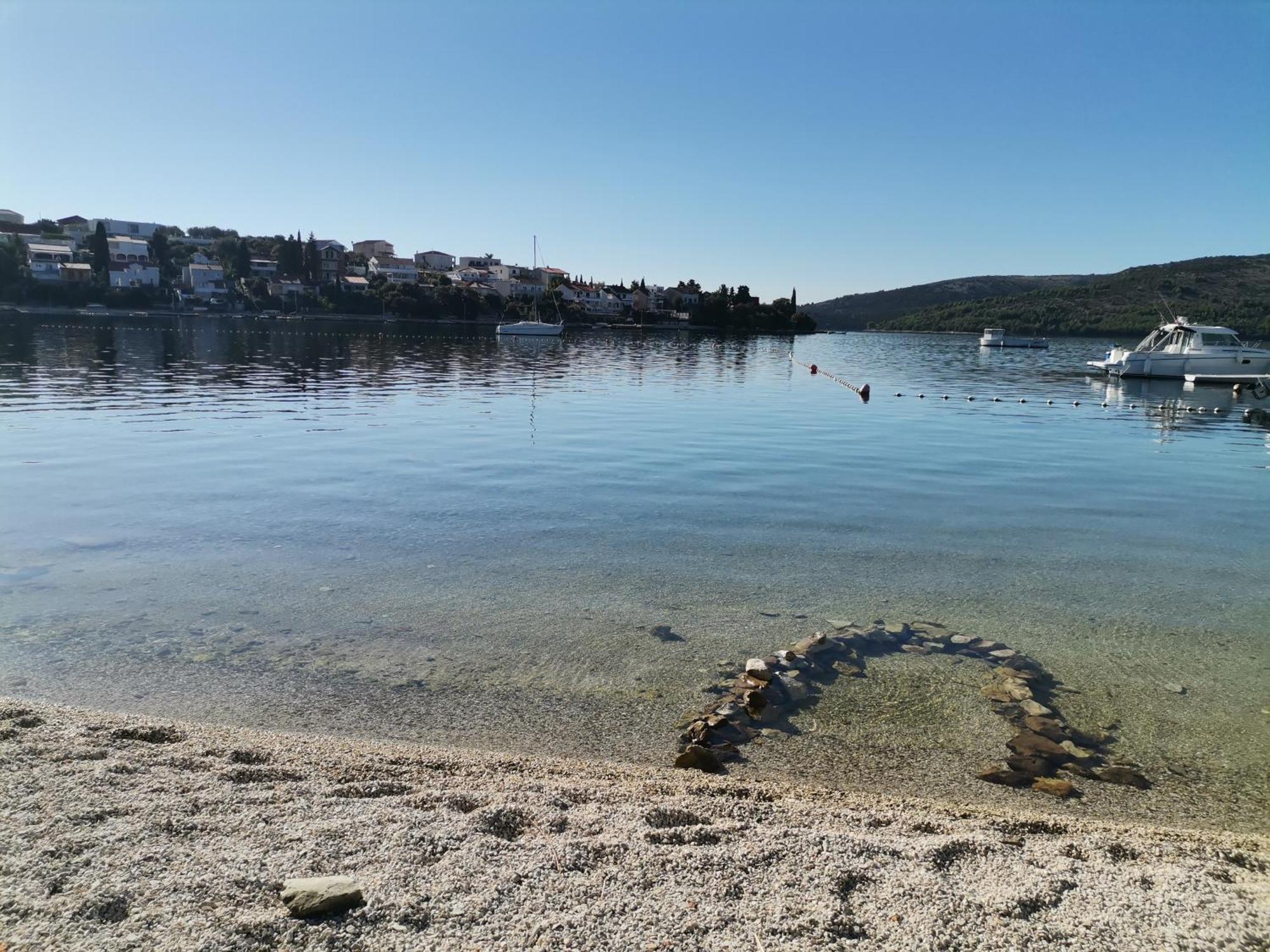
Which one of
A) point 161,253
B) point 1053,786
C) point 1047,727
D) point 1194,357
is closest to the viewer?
point 1053,786

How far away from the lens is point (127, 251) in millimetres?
148125

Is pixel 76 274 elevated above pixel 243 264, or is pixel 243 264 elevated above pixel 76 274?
pixel 243 264

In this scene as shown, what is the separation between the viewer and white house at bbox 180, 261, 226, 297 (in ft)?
474

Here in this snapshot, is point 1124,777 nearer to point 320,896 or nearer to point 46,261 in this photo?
point 320,896

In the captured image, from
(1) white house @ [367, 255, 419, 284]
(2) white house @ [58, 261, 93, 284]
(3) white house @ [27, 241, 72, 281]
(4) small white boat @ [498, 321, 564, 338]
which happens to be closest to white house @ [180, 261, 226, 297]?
(2) white house @ [58, 261, 93, 284]

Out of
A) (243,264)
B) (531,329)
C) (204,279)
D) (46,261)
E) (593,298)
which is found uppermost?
(243,264)

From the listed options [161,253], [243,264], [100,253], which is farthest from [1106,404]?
[161,253]

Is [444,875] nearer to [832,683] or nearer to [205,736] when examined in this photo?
[205,736]

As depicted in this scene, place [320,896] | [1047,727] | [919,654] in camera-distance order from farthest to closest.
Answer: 1. [919,654]
2. [1047,727]
3. [320,896]

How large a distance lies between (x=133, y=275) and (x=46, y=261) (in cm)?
1229

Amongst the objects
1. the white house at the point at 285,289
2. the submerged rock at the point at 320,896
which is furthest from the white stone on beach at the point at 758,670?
the white house at the point at 285,289

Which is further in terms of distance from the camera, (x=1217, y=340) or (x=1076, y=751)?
(x=1217, y=340)

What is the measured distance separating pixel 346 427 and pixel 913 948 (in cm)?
2373

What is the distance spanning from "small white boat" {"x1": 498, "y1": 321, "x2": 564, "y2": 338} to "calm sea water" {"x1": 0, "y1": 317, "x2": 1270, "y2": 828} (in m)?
78.0
